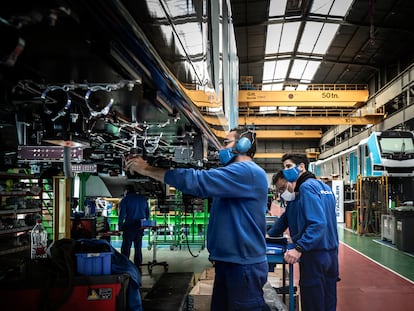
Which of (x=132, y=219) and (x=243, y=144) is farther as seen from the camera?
(x=132, y=219)

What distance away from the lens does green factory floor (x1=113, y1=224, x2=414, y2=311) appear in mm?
5723

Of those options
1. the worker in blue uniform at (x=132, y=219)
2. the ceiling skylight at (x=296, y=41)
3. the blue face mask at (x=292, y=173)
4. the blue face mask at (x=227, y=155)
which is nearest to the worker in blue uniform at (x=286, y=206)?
the blue face mask at (x=292, y=173)

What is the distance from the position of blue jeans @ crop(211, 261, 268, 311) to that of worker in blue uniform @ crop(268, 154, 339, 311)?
96 centimetres

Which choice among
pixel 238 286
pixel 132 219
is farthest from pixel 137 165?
pixel 132 219

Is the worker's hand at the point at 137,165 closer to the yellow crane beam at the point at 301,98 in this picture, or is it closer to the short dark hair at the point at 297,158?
the short dark hair at the point at 297,158

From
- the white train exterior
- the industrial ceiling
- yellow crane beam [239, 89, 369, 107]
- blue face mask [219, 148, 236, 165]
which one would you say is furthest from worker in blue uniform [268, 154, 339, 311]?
yellow crane beam [239, 89, 369, 107]

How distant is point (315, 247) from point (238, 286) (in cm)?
120

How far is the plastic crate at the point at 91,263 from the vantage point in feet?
8.32

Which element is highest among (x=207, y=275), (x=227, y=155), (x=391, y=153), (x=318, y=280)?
(x=391, y=153)

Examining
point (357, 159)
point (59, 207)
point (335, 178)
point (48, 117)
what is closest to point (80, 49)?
point (48, 117)

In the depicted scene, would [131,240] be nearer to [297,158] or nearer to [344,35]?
[297,158]

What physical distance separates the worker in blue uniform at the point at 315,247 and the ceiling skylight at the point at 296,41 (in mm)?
10005

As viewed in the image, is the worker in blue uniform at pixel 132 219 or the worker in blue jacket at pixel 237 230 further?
the worker in blue uniform at pixel 132 219

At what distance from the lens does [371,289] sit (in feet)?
20.8
